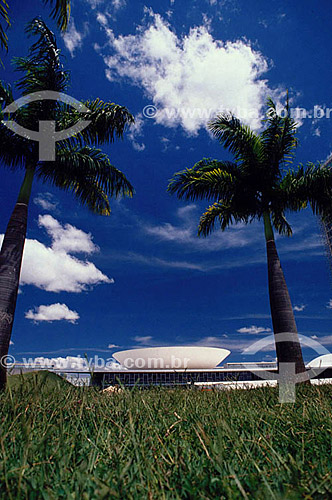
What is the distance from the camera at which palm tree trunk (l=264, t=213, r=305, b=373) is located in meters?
10.4

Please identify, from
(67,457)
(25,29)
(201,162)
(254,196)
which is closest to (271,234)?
(254,196)

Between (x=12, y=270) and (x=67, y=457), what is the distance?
28.3 feet

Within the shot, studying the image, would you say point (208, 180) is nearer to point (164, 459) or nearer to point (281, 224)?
point (281, 224)

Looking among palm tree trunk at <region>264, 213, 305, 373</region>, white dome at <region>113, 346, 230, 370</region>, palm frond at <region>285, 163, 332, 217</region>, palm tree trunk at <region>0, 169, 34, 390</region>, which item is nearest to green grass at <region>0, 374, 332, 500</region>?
palm tree trunk at <region>0, 169, 34, 390</region>

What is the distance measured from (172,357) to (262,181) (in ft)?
65.0

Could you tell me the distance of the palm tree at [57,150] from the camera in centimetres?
933

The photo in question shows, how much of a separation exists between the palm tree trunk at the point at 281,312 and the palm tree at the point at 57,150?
21.5 feet

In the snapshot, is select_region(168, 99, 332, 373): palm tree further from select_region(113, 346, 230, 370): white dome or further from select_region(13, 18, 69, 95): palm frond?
select_region(113, 346, 230, 370): white dome

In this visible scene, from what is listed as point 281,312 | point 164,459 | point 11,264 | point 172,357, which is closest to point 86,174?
point 11,264

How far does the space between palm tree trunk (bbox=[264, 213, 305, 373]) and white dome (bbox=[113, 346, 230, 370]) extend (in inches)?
682

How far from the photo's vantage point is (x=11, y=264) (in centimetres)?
914

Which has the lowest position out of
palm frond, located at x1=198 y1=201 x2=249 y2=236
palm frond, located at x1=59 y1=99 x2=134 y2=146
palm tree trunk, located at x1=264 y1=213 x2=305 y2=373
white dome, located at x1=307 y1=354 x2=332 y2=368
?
white dome, located at x1=307 y1=354 x2=332 y2=368

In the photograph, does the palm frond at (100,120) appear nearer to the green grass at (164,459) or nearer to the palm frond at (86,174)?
the palm frond at (86,174)

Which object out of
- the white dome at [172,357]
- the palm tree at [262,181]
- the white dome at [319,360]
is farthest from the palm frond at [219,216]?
the white dome at [172,357]
